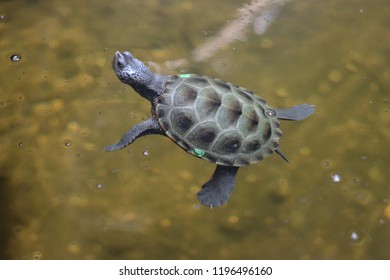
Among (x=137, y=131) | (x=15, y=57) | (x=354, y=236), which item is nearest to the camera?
(x=354, y=236)

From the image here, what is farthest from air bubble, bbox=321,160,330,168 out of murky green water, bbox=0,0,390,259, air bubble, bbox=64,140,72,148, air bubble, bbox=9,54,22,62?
air bubble, bbox=9,54,22,62

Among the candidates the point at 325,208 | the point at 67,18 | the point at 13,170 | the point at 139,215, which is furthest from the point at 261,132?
the point at 67,18

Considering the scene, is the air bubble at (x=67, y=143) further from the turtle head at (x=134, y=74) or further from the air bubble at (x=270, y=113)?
the air bubble at (x=270, y=113)

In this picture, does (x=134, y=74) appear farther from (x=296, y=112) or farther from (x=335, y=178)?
(x=335, y=178)

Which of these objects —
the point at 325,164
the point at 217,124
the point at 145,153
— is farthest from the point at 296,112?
the point at 145,153

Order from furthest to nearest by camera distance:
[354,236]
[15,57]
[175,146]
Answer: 1. [15,57]
2. [175,146]
3. [354,236]

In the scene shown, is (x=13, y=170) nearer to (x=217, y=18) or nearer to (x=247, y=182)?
(x=247, y=182)
